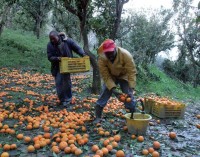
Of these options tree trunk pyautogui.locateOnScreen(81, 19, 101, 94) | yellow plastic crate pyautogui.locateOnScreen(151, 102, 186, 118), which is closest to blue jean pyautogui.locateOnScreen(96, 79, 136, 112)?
yellow plastic crate pyautogui.locateOnScreen(151, 102, 186, 118)

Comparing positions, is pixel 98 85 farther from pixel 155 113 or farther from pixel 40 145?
A: pixel 40 145

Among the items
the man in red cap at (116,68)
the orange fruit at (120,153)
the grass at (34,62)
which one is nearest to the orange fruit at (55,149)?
the orange fruit at (120,153)

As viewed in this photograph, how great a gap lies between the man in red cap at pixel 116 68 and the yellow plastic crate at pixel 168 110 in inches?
67.1

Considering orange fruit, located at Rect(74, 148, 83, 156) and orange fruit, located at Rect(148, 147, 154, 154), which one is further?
orange fruit, located at Rect(148, 147, 154, 154)

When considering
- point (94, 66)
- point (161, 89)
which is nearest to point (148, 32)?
point (161, 89)

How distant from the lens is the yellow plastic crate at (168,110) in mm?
7527

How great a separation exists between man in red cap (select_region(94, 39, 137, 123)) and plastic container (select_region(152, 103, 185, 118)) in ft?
5.59

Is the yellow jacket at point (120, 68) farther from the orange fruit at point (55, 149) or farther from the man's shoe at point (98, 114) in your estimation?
the orange fruit at point (55, 149)

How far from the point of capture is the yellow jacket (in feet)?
19.0

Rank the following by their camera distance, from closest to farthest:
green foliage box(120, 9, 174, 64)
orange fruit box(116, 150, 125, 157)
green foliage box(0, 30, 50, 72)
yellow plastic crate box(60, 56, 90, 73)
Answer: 1. orange fruit box(116, 150, 125, 157)
2. yellow plastic crate box(60, 56, 90, 73)
3. green foliage box(0, 30, 50, 72)
4. green foliage box(120, 9, 174, 64)

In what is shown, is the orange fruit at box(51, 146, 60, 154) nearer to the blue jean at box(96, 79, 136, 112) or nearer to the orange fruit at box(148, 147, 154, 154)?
the orange fruit at box(148, 147, 154, 154)

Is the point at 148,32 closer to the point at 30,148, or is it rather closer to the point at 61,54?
the point at 61,54

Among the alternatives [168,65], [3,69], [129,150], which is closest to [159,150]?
[129,150]

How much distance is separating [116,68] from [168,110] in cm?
242
